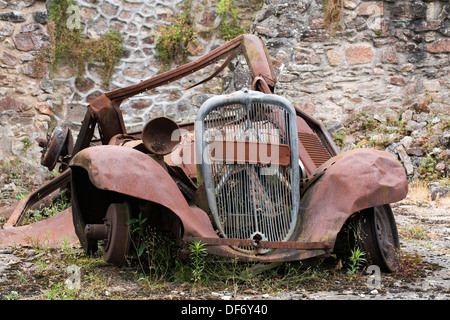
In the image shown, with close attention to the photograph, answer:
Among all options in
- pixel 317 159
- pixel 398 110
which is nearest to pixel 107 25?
pixel 398 110

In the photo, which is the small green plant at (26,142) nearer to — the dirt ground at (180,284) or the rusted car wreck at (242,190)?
the dirt ground at (180,284)

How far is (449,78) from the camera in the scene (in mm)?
8445

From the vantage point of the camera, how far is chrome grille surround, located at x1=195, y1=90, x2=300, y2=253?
310 centimetres

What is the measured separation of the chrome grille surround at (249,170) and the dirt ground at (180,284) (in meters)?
0.35

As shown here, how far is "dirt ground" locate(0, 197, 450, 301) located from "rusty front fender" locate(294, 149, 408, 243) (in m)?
0.30

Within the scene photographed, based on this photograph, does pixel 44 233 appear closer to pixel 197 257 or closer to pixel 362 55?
pixel 197 257

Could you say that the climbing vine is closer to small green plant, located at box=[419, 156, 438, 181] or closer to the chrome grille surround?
small green plant, located at box=[419, 156, 438, 181]

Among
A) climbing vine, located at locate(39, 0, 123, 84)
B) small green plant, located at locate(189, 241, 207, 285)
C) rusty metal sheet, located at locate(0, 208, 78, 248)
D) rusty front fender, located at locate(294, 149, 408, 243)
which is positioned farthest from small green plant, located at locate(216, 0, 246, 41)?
small green plant, located at locate(189, 241, 207, 285)

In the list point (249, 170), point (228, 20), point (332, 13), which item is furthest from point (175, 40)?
point (249, 170)

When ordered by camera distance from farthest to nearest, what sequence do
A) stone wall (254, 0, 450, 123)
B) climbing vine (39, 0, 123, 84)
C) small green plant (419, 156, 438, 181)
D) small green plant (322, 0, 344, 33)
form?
climbing vine (39, 0, 123, 84), small green plant (322, 0, 344, 33), stone wall (254, 0, 450, 123), small green plant (419, 156, 438, 181)

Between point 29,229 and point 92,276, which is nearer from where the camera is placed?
point 92,276

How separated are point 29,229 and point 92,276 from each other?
5.69ft

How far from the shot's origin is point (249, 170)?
320 cm
